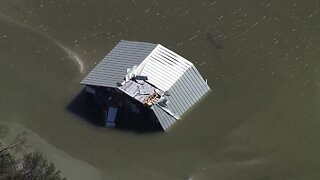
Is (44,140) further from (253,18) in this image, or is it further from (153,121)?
(253,18)

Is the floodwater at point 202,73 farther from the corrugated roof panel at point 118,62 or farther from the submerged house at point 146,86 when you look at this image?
the corrugated roof panel at point 118,62

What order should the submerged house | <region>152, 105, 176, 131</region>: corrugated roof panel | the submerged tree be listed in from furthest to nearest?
the submerged house, <region>152, 105, 176, 131</region>: corrugated roof panel, the submerged tree

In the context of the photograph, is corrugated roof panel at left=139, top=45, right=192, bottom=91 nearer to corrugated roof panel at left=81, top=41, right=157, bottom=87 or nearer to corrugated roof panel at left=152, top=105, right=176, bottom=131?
corrugated roof panel at left=81, top=41, right=157, bottom=87

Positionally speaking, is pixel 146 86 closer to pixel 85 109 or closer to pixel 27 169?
pixel 85 109

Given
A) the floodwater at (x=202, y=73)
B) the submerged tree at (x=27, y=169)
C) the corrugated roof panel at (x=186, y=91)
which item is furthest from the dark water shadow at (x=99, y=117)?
the submerged tree at (x=27, y=169)

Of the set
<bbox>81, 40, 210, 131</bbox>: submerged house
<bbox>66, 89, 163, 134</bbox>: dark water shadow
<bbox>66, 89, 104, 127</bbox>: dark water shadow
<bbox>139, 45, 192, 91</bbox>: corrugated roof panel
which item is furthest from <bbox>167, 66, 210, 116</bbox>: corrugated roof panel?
<bbox>66, 89, 104, 127</bbox>: dark water shadow

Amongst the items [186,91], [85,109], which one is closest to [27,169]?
[85,109]
